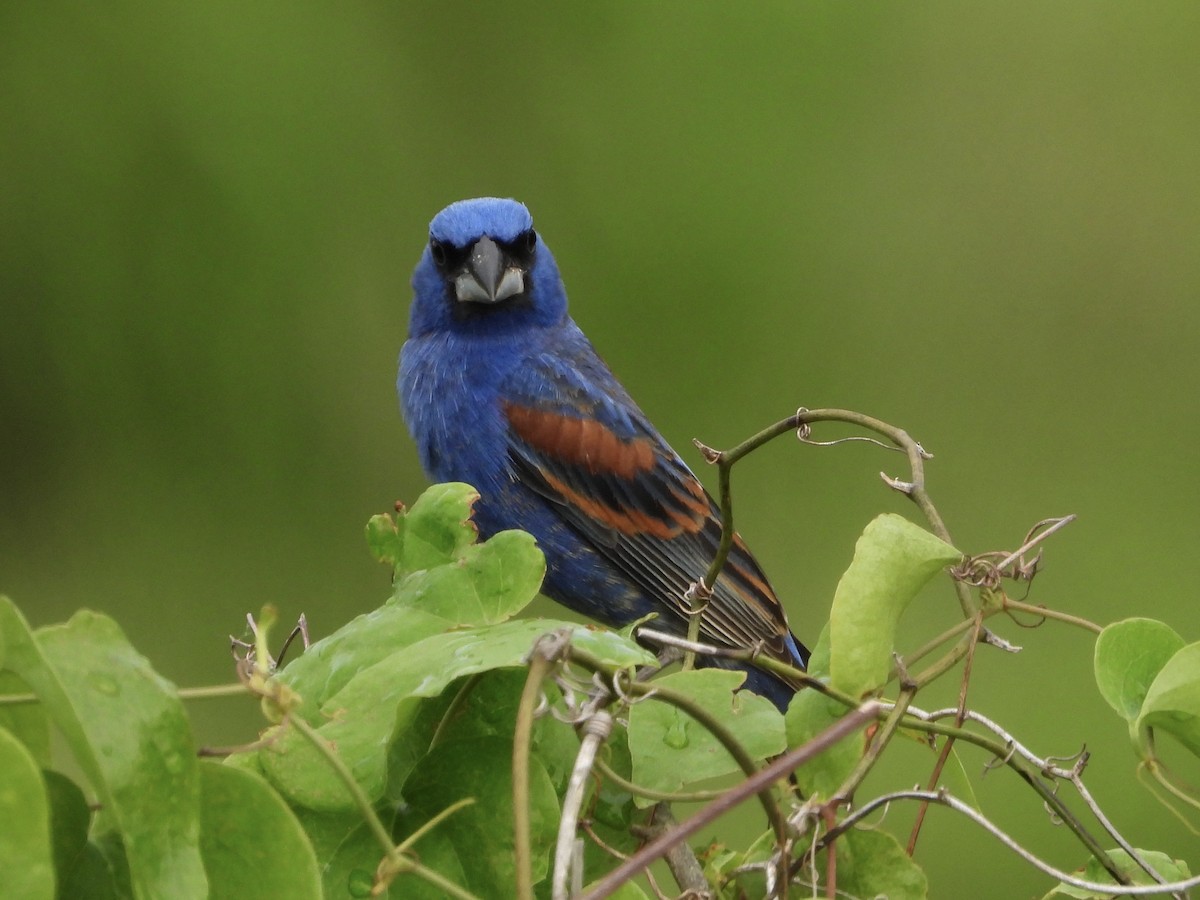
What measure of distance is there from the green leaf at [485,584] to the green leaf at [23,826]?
39 centimetres

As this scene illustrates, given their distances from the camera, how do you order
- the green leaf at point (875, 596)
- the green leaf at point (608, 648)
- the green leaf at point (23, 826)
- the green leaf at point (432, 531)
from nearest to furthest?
the green leaf at point (23, 826)
the green leaf at point (608, 648)
the green leaf at point (875, 596)
the green leaf at point (432, 531)

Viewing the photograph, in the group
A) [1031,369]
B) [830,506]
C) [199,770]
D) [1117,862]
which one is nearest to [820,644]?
[1117,862]

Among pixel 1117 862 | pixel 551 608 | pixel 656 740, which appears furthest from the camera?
pixel 551 608

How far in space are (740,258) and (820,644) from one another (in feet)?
9.57

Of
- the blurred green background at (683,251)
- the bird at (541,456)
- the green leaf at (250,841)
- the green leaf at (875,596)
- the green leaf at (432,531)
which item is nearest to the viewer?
the green leaf at (250,841)

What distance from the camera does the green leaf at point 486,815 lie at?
94 cm

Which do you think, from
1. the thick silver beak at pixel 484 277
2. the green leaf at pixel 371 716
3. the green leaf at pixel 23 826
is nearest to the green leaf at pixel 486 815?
the green leaf at pixel 371 716

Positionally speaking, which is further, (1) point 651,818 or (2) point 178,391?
(2) point 178,391

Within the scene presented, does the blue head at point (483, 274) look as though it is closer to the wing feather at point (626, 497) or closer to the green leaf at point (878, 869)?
the wing feather at point (626, 497)

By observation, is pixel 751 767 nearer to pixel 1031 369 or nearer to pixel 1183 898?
pixel 1183 898

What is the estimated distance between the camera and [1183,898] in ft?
3.68

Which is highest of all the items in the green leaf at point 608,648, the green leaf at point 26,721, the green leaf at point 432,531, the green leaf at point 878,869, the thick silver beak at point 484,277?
the thick silver beak at point 484,277

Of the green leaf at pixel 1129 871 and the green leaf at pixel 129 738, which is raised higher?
the green leaf at pixel 129 738

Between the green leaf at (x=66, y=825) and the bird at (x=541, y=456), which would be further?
the bird at (x=541, y=456)
